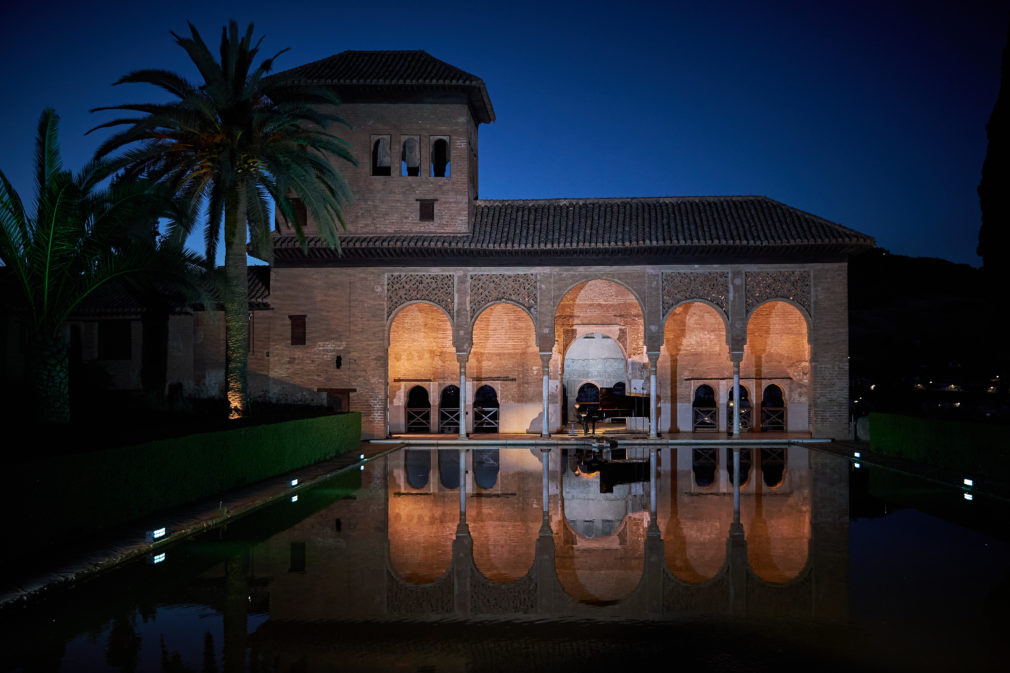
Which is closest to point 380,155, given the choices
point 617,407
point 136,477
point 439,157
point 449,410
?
point 439,157

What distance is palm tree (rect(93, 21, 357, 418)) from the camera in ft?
44.3

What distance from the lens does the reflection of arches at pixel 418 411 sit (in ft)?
75.7

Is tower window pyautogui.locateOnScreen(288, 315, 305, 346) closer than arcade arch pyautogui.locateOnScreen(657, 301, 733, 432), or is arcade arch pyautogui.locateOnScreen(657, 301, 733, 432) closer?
tower window pyautogui.locateOnScreen(288, 315, 305, 346)

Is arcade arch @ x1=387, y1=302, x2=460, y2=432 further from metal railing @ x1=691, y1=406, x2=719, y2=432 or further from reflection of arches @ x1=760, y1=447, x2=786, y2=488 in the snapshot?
reflection of arches @ x1=760, y1=447, x2=786, y2=488

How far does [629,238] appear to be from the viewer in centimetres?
1973

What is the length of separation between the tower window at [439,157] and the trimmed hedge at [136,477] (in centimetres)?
950

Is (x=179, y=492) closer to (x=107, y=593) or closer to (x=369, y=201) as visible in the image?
(x=107, y=593)

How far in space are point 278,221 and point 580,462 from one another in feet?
33.9

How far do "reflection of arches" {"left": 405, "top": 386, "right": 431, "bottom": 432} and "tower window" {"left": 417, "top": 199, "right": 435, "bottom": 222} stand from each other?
523cm

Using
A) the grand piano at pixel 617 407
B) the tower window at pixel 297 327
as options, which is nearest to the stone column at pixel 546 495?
the grand piano at pixel 617 407

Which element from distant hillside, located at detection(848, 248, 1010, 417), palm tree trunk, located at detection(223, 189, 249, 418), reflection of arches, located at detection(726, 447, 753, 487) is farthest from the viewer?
distant hillside, located at detection(848, 248, 1010, 417)

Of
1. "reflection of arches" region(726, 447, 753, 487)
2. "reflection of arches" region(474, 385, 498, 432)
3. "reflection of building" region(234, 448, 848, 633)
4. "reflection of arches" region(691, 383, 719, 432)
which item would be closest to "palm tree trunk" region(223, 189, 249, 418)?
"reflection of building" region(234, 448, 848, 633)

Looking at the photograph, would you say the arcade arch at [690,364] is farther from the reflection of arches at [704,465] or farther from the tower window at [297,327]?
the tower window at [297,327]

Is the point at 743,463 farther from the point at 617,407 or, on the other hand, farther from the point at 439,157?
the point at 439,157
